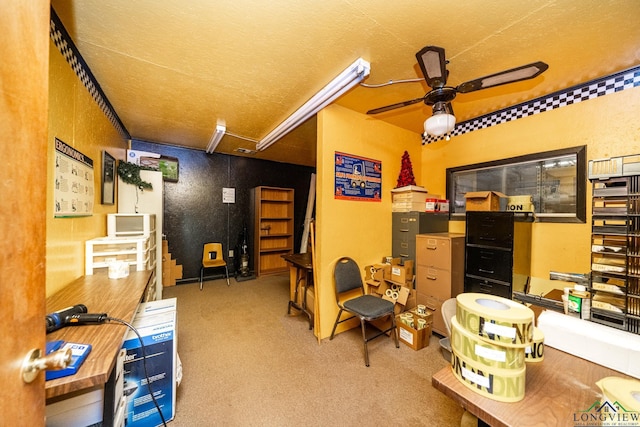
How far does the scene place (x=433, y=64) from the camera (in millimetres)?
1625

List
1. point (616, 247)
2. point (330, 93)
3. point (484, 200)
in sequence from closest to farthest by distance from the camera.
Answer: point (616, 247) → point (330, 93) → point (484, 200)

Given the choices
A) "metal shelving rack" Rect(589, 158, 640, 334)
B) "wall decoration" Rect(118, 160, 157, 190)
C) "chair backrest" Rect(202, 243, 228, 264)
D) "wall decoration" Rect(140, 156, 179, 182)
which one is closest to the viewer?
"metal shelving rack" Rect(589, 158, 640, 334)

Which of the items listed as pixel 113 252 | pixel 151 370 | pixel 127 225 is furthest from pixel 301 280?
pixel 127 225

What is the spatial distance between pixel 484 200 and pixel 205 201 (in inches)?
187

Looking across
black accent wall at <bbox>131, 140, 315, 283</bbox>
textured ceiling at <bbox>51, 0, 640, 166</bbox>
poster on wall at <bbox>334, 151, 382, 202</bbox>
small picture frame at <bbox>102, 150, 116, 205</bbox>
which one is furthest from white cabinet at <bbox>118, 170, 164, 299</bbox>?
poster on wall at <bbox>334, 151, 382, 202</bbox>

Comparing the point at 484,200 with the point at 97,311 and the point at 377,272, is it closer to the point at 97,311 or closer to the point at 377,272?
the point at 377,272

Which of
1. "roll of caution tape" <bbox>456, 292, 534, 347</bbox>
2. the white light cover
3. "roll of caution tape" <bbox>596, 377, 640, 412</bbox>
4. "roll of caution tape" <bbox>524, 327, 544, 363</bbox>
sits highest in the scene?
the white light cover

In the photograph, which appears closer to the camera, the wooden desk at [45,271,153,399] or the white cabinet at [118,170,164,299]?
the wooden desk at [45,271,153,399]

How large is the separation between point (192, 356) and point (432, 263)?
2.72m

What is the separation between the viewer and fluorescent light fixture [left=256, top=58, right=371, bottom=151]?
6.22 feet

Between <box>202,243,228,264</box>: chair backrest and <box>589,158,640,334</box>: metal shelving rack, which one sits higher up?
<box>589,158,640,334</box>: metal shelving rack

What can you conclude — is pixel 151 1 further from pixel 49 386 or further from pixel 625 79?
pixel 625 79

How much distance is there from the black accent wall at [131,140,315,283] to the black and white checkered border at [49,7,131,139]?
5.51 feet

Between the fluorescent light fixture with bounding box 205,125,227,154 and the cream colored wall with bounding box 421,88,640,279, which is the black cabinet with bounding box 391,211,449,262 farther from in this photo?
the fluorescent light fixture with bounding box 205,125,227,154
